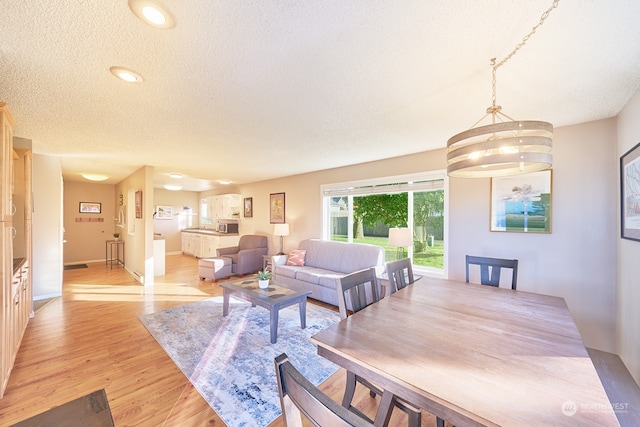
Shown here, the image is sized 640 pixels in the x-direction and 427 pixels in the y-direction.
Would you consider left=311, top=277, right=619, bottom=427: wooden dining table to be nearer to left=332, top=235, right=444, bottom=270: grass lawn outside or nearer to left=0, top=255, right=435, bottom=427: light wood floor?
left=0, top=255, right=435, bottom=427: light wood floor

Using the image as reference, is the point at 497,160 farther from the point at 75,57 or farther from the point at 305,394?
the point at 75,57

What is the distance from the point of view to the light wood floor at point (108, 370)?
178cm

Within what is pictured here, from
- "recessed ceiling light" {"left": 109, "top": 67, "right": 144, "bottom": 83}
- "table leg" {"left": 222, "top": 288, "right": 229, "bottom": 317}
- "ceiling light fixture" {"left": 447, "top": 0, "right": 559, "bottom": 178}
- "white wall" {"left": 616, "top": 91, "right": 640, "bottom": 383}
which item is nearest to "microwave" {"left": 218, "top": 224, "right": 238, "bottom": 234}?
"table leg" {"left": 222, "top": 288, "right": 229, "bottom": 317}

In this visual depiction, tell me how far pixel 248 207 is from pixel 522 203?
6082 millimetres

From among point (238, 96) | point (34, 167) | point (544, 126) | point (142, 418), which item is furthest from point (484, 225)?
point (34, 167)

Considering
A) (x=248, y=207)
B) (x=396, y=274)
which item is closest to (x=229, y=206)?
(x=248, y=207)

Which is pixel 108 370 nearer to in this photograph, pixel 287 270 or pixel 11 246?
pixel 11 246

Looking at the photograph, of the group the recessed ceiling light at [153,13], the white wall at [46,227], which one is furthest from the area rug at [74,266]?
the recessed ceiling light at [153,13]

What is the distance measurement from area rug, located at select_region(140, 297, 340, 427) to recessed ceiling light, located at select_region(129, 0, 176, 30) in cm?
242

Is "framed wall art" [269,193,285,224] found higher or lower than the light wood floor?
higher

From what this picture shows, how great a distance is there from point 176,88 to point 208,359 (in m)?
2.42

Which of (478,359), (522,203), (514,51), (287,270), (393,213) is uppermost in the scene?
(514,51)

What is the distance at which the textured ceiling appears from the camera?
123cm

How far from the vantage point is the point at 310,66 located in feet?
5.43
